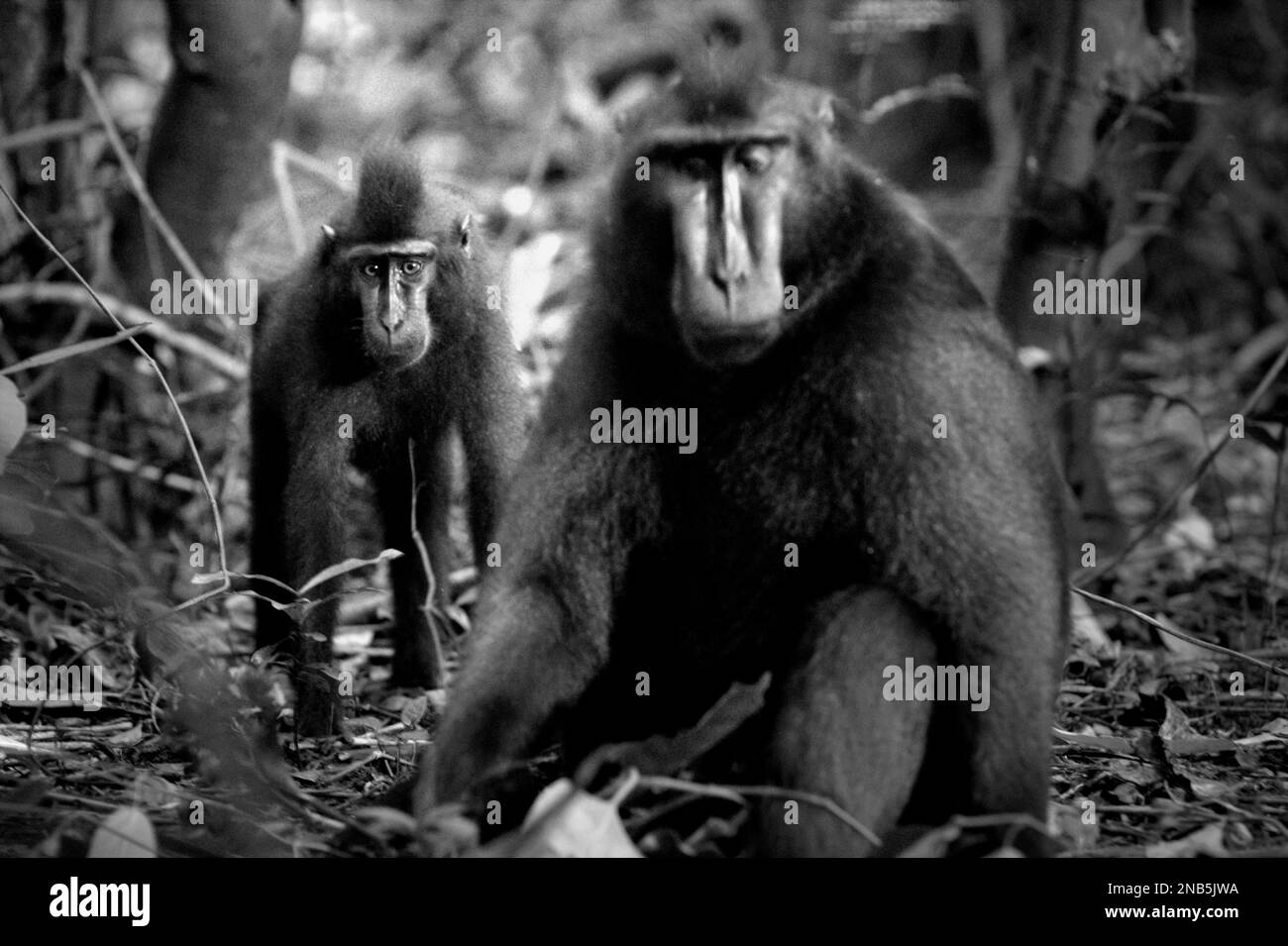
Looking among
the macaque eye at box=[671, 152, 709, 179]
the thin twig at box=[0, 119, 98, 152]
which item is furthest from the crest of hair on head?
the thin twig at box=[0, 119, 98, 152]

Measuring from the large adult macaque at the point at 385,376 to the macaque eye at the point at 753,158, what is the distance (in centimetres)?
188

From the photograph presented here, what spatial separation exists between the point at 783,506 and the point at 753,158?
82cm

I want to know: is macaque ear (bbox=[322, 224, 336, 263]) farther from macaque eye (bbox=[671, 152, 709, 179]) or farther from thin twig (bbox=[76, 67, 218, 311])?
macaque eye (bbox=[671, 152, 709, 179])

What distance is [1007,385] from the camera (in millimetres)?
3631

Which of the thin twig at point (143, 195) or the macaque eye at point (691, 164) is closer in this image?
the macaque eye at point (691, 164)

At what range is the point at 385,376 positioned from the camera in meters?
5.26

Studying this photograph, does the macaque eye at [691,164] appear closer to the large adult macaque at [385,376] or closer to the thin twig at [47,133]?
the large adult macaque at [385,376]

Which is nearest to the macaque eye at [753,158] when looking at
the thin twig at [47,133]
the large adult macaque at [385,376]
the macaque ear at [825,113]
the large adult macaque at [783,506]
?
the large adult macaque at [783,506]

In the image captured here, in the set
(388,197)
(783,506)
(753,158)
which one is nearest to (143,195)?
(388,197)

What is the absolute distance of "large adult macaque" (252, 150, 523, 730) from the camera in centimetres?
516

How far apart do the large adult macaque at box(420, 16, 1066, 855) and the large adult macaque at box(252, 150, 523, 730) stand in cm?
137

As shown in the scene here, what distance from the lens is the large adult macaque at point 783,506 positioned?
3.32 meters
